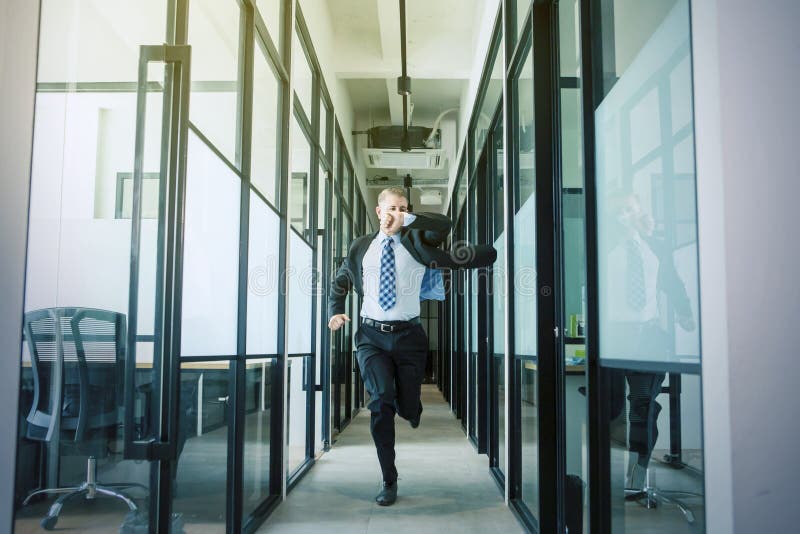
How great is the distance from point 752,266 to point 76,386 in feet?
4.99

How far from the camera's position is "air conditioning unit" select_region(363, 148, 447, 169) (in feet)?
29.7

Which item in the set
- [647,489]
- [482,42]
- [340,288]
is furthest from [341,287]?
[647,489]

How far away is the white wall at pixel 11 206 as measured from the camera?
1373 millimetres

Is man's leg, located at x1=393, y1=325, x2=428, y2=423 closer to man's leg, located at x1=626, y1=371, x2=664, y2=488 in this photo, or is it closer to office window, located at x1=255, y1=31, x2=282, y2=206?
office window, located at x1=255, y1=31, x2=282, y2=206

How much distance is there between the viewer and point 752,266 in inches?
44.0

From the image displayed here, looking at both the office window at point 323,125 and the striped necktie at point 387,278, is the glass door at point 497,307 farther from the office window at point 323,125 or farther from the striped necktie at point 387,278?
the office window at point 323,125

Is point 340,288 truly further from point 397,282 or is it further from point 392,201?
point 392,201

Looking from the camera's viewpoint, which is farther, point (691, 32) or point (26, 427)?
point (26, 427)

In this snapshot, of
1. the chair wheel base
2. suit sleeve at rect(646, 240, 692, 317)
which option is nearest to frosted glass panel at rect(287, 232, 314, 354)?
the chair wheel base

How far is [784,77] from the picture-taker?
1139 millimetres

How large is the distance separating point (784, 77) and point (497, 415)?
3.80 metres

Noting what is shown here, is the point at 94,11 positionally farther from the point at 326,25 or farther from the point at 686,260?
the point at 326,25

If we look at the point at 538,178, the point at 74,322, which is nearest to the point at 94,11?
the point at 74,322

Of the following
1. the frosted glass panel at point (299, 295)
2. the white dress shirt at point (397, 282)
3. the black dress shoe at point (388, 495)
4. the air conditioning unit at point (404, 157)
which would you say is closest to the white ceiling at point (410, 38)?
the air conditioning unit at point (404, 157)
